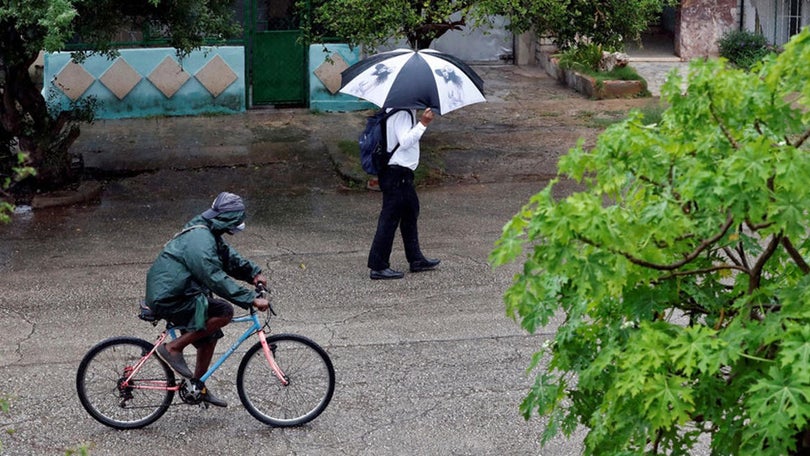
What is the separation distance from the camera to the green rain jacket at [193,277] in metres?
6.91

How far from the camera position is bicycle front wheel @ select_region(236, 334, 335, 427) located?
23.8 feet

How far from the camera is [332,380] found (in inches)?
287

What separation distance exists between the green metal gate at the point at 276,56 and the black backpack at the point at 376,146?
23.0 feet

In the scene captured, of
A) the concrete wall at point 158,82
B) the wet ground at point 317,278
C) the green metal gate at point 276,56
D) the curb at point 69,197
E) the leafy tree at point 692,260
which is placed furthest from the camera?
the green metal gate at point 276,56

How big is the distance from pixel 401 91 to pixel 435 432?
149 inches

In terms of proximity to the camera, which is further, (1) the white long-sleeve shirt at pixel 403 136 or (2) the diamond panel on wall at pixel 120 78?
(2) the diamond panel on wall at pixel 120 78

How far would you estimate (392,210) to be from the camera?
10352mm

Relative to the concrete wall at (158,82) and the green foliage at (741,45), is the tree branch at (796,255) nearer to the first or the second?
the concrete wall at (158,82)

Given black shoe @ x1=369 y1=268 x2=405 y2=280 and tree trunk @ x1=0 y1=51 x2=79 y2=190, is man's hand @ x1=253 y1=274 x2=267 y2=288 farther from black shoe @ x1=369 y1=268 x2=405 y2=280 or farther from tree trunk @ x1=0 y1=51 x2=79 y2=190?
tree trunk @ x1=0 y1=51 x2=79 y2=190

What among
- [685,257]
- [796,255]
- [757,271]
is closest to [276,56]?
[685,257]

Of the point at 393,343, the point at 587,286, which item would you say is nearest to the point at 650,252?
the point at 587,286

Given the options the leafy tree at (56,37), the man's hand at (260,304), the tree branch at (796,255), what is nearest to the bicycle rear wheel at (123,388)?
the man's hand at (260,304)

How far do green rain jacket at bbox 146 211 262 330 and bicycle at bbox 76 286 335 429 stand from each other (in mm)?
217

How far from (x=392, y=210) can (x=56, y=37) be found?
3.38 meters
